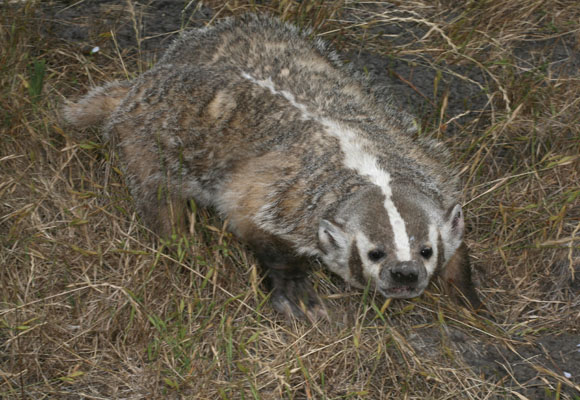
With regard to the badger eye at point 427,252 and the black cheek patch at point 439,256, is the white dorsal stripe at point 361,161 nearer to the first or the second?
the badger eye at point 427,252

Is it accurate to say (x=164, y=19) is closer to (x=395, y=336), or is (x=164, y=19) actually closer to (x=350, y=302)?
(x=350, y=302)

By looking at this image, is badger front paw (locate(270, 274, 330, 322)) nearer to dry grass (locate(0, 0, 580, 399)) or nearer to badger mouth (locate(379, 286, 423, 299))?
dry grass (locate(0, 0, 580, 399))

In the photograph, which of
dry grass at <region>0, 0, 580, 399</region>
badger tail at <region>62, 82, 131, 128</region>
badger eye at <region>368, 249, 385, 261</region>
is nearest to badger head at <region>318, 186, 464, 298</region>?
badger eye at <region>368, 249, 385, 261</region>

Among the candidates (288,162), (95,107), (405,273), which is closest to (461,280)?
(405,273)

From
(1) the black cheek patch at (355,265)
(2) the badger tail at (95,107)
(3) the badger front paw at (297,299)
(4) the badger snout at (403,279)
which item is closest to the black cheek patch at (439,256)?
(4) the badger snout at (403,279)

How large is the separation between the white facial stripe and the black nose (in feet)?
0.31

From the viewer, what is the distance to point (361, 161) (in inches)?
113

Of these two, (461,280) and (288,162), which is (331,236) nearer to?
(288,162)

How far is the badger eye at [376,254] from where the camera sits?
102 inches

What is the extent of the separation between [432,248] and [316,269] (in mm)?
571

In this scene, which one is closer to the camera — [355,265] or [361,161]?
[355,265]

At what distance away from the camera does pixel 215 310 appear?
287 centimetres

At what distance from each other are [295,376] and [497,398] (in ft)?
2.22

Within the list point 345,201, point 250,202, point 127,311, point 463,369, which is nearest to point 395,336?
point 463,369
